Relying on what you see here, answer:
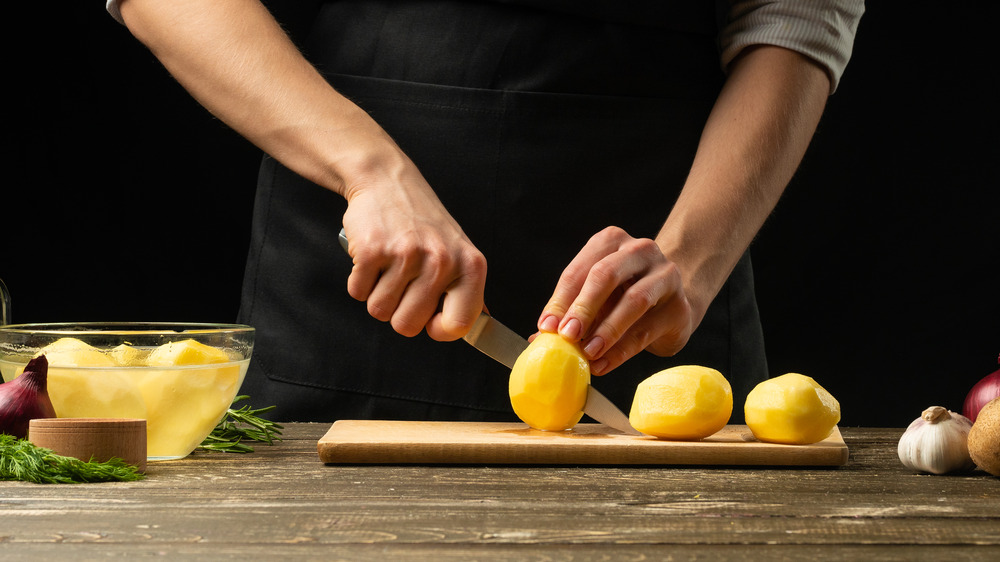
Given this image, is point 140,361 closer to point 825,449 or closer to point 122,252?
point 825,449

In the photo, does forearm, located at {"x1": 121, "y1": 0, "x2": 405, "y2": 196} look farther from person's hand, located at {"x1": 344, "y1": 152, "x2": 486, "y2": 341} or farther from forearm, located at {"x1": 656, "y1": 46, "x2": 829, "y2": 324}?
forearm, located at {"x1": 656, "y1": 46, "x2": 829, "y2": 324}

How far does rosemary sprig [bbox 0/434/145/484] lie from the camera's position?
993 millimetres

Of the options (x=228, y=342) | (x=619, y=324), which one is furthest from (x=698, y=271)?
(x=228, y=342)

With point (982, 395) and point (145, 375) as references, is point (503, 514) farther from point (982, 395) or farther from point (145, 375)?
point (982, 395)

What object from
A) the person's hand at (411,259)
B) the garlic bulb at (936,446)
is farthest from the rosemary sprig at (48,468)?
the garlic bulb at (936,446)

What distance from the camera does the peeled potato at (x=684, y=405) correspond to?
1225mm

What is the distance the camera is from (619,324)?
139cm

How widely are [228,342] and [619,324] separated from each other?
567 millimetres

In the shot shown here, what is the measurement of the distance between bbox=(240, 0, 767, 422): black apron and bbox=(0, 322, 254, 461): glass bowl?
571mm

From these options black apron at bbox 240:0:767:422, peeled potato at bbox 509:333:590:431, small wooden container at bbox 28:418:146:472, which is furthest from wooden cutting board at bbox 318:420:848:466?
black apron at bbox 240:0:767:422

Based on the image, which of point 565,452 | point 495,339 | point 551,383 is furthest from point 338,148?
point 565,452

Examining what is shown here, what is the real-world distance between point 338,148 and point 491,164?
41 centimetres

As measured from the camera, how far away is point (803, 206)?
3025 mm

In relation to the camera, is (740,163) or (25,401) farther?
(740,163)
